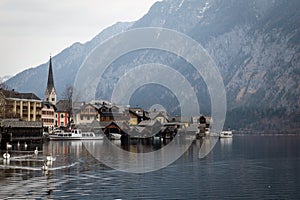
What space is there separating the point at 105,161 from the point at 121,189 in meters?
28.5

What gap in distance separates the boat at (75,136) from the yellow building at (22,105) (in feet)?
45.2

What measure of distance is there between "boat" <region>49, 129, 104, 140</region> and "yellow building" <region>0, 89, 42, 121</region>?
13.8 m

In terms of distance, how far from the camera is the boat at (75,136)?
162 meters

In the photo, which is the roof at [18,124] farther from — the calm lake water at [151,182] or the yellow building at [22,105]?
the calm lake water at [151,182]

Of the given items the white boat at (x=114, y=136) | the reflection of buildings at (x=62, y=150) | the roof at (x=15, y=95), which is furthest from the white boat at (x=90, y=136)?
the reflection of buildings at (x=62, y=150)

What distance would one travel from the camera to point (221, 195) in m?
45.5

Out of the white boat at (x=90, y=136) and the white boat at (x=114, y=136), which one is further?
the white boat at (x=114, y=136)

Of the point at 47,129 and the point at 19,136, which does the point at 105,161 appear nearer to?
the point at 19,136

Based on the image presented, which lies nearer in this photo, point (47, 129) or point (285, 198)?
point (285, 198)

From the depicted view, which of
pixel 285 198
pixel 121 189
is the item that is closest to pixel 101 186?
pixel 121 189

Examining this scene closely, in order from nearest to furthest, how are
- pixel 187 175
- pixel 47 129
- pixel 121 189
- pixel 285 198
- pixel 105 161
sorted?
pixel 285 198
pixel 121 189
pixel 187 175
pixel 105 161
pixel 47 129

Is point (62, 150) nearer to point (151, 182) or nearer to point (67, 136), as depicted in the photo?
point (151, 182)

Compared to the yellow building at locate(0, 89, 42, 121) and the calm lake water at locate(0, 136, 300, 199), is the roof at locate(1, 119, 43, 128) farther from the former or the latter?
the calm lake water at locate(0, 136, 300, 199)

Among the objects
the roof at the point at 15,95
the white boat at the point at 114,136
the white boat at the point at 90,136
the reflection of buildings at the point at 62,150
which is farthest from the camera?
the white boat at the point at 114,136
